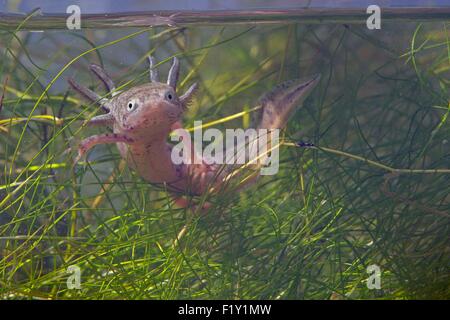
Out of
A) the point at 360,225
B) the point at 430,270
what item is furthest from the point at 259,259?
the point at 430,270

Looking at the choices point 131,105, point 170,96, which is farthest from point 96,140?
point 170,96

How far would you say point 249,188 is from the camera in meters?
1.89

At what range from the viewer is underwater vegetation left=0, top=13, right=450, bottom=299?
1.85 meters

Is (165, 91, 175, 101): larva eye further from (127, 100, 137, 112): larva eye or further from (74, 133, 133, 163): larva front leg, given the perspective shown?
(74, 133, 133, 163): larva front leg

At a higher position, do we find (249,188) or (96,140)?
(96,140)

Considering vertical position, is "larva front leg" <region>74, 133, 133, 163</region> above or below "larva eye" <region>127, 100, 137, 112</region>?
below

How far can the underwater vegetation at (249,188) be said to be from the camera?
6.07ft

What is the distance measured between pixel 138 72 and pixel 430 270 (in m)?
1.38

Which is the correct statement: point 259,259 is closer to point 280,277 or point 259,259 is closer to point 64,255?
point 280,277

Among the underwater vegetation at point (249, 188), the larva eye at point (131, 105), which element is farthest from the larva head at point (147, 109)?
the underwater vegetation at point (249, 188)

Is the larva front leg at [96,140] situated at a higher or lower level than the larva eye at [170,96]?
lower

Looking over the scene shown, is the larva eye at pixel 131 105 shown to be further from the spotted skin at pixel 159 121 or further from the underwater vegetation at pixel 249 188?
the underwater vegetation at pixel 249 188

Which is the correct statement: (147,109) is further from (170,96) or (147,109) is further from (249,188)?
(249,188)

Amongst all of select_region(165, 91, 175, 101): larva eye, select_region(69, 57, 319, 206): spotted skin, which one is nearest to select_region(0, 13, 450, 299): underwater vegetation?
select_region(69, 57, 319, 206): spotted skin
